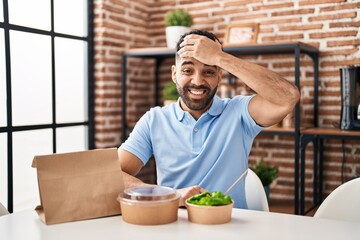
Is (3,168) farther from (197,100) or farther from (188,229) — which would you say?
(188,229)

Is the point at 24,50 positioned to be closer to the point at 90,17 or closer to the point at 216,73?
the point at 90,17

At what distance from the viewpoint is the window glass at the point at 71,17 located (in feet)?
10.7

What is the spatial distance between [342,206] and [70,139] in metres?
2.20

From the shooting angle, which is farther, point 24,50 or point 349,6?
point 349,6

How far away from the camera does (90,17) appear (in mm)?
3492

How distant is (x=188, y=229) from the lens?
1283mm

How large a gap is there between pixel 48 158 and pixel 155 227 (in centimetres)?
37

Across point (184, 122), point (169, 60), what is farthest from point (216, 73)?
point (169, 60)

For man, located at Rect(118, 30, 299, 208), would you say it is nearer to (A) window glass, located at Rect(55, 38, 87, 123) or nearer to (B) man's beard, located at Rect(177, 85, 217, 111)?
(B) man's beard, located at Rect(177, 85, 217, 111)

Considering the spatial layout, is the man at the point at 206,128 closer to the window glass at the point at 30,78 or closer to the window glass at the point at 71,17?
the window glass at the point at 30,78

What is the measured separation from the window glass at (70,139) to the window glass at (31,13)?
73cm

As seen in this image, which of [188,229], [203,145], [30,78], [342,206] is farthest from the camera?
[30,78]

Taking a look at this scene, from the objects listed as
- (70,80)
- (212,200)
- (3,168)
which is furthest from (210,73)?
(70,80)

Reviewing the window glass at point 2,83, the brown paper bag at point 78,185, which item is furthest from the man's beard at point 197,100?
the window glass at point 2,83
